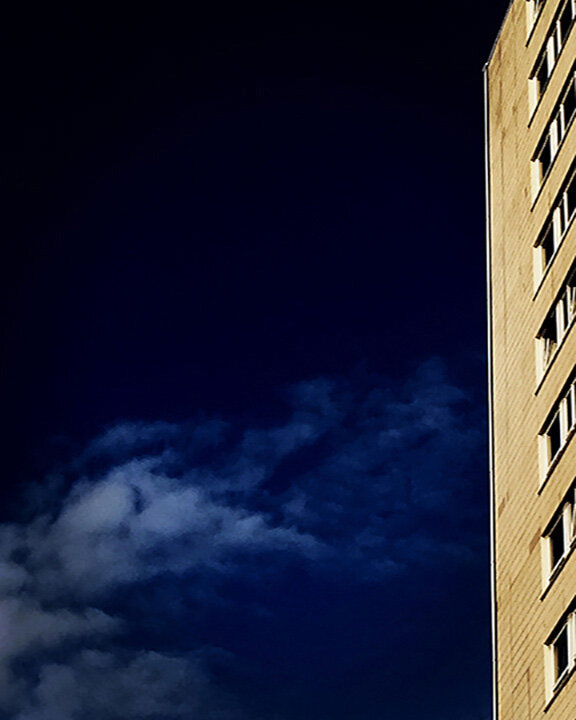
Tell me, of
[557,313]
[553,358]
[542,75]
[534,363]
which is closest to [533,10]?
[542,75]

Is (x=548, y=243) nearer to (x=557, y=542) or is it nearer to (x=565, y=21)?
(x=565, y=21)

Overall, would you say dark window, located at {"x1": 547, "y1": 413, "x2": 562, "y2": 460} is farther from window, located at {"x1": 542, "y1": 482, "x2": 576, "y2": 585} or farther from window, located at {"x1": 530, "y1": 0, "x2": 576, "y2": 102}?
window, located at {"x1": 530, "y1": 0, "x2": 576, "y2": 102}

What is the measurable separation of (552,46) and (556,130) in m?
4.32

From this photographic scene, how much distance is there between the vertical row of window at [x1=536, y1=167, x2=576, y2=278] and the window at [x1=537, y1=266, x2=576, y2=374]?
1.86 meters

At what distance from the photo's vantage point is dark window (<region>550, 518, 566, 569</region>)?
45.9 meters

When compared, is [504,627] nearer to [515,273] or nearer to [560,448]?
[560,448]

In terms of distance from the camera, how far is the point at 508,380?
177 feet

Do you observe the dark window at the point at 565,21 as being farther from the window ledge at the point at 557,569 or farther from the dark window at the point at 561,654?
the dark window at the point at 561,654

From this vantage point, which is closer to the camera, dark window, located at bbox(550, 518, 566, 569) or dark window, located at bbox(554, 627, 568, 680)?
dark window, located at bbox(554, 627, 568, 680)

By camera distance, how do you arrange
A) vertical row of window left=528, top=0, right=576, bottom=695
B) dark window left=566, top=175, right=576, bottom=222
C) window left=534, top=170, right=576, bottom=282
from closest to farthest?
vertical row of window left=528, top=0, right=576, bottom=695
dark window left=566, top=175, right=576, bottom=222
window left=534, top=170, right=576, bottom=282

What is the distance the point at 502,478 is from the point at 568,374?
6966mm

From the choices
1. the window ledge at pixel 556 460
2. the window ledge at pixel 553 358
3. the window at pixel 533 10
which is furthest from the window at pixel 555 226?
the window at pixel 533 10

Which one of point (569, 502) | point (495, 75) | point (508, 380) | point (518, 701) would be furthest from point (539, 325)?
point (495, 75)

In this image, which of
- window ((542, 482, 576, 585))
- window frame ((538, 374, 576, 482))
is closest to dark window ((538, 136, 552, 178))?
window frame ((538, 374, 576, 482))
